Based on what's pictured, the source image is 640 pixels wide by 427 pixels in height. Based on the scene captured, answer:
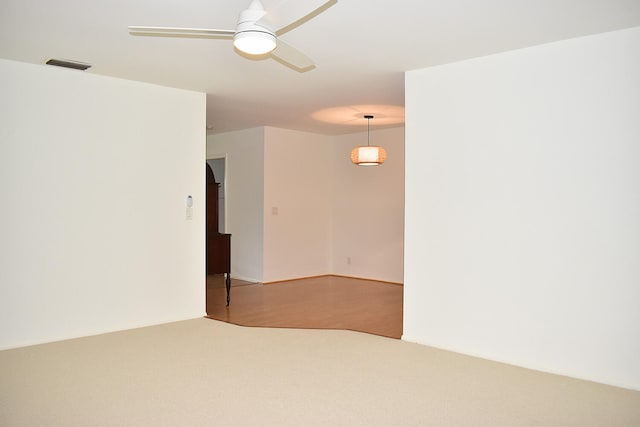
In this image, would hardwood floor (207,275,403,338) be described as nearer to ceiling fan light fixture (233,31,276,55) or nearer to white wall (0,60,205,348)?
white wall (0,60,205,348)

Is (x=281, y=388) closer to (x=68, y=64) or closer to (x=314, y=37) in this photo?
(x=314, y=37)

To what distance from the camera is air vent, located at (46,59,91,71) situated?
4.03 metres

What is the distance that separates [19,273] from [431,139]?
3.45 metres

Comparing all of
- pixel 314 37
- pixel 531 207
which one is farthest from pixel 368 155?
pixel 314 37

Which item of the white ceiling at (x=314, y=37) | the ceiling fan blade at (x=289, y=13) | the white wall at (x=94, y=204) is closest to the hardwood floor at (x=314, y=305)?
the white wall at (x=94, y=204)

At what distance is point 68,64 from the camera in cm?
412

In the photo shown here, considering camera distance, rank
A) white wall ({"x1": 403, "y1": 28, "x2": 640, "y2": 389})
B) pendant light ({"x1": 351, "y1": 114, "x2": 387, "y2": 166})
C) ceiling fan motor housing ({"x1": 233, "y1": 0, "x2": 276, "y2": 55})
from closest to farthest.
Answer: ceiling fan motor housing ({"x1": 233, "y1": 0, "x2": 276, "y2": 55}) → white wall ({"x1": 403, "y1": 28, "x2": 640, "y2": 389}) → pendant light ({"x1": 351, "y1": 114, "x2": 387, "y2": 166})

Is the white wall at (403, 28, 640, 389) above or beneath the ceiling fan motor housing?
beneath

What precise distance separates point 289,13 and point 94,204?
2.96 m

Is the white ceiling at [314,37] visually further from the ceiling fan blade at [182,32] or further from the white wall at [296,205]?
the white wall at [296,205]

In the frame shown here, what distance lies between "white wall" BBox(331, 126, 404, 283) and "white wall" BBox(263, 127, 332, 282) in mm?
190

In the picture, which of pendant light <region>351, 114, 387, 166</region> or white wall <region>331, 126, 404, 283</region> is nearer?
pendant light <region>351, 114, 387, 166</region>

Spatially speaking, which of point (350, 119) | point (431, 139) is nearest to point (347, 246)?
point (350, 119)

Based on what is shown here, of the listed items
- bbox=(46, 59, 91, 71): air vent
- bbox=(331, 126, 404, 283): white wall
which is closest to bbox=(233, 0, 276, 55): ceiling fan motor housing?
bbox=(46, 59, 91, 71): air vent
